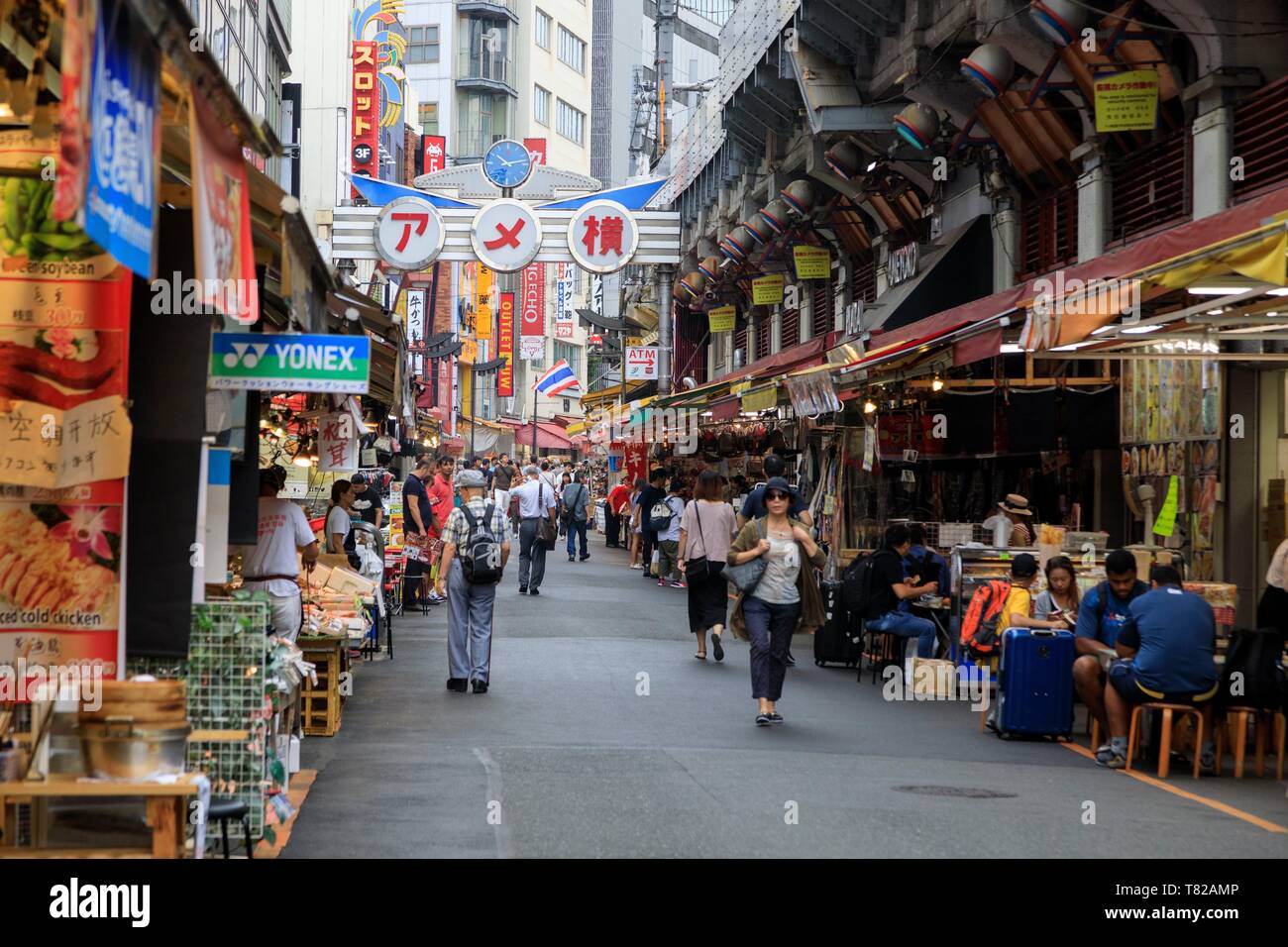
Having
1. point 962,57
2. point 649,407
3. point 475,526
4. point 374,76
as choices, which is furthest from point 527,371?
point 475,526

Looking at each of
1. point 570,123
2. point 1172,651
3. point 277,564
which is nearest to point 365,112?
point 277,564

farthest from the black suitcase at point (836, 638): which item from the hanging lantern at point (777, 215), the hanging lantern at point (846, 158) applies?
the hanging lantern at point (777, 215)

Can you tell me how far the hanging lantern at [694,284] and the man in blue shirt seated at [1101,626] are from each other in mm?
29018

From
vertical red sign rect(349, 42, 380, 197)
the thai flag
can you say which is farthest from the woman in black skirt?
the thai flag

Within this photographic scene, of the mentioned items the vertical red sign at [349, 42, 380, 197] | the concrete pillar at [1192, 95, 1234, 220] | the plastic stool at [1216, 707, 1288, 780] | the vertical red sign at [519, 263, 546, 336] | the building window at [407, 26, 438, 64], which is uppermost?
the building window at [407, 26, 438, 64]

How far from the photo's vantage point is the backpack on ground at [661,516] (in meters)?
27.1

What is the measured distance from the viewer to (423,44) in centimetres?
8500

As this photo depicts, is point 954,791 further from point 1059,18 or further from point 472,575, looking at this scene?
point 1059,18

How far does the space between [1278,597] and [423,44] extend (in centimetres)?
7768

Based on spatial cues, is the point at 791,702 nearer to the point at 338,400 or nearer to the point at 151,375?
the point at 338,400

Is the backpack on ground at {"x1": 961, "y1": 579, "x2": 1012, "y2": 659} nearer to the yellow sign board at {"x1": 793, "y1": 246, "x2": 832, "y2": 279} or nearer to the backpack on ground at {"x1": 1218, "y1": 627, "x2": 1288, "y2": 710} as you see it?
the backpack on ground at {"x1": 1218, "y1": 627, "x2": 1288, "y2": 710}

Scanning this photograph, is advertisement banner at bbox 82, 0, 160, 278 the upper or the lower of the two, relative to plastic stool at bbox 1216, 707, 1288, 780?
upper

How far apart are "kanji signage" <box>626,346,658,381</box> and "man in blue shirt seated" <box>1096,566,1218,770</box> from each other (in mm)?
33455

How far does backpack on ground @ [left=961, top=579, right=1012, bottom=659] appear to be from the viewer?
13.2 m
